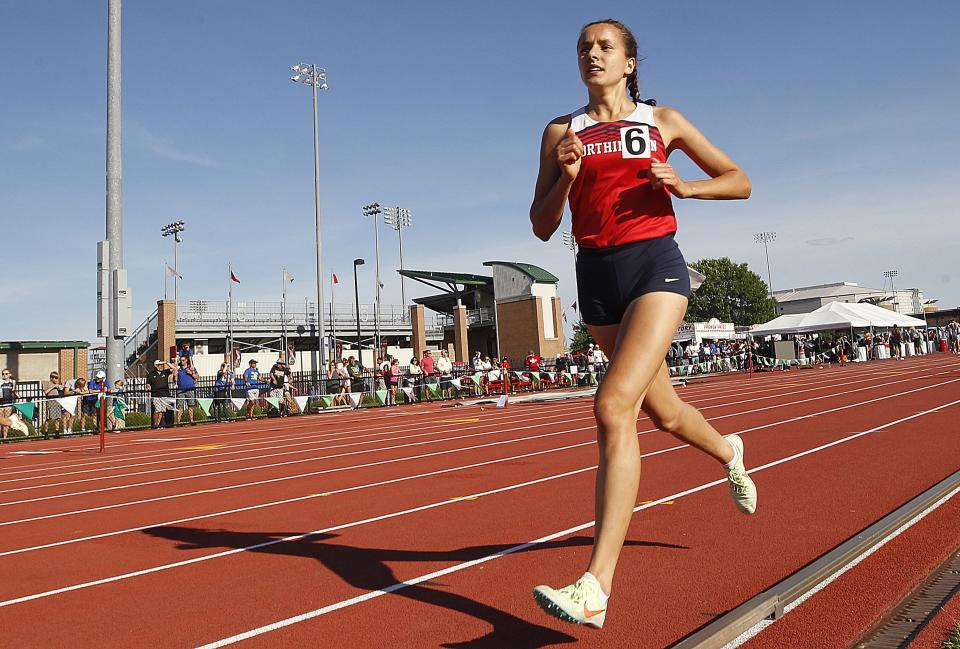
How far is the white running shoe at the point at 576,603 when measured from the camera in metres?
2.31

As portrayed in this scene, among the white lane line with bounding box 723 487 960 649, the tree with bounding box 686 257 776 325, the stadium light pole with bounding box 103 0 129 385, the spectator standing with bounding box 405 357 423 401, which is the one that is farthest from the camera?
the tree with bounding box 686 257 776 325

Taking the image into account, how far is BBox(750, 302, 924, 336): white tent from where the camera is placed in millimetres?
33719

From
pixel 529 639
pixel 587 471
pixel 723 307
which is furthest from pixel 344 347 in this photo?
pixel 529 639

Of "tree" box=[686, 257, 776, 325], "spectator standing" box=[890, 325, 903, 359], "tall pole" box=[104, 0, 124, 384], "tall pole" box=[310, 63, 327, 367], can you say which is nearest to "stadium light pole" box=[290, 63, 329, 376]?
"tall pole" box=[310, 63, 327, 367]

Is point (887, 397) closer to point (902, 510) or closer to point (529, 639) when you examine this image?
point (902, 510)

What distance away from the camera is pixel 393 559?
3842mm

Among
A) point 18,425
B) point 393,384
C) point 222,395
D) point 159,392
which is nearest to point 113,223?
point 18,425

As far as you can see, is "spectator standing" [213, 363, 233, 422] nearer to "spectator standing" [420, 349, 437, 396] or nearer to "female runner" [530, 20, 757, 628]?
"spectator standing" [420, 349, 437, 396]

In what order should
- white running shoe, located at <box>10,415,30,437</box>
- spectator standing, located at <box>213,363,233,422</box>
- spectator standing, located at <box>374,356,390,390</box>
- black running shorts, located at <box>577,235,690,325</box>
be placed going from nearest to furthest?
1. black running shorts, located at <box>577,235,690,325</box>
2. white running shoe, located at <box>10,415,30,437</box>
3. spectator standing, located at <box>213,363,233,422</box>
4. spectator standing, located at <box>374,356,390,390</box>

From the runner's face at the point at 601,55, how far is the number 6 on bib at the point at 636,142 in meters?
0.22

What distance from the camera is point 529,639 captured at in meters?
2.61

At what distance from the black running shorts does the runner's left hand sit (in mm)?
200

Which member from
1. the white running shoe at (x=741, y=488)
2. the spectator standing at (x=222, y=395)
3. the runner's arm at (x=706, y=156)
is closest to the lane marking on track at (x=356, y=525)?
the white running shoe at (x=741, y=488)

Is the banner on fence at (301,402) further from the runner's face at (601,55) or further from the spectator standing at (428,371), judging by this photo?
the runner's face at (601,55)
